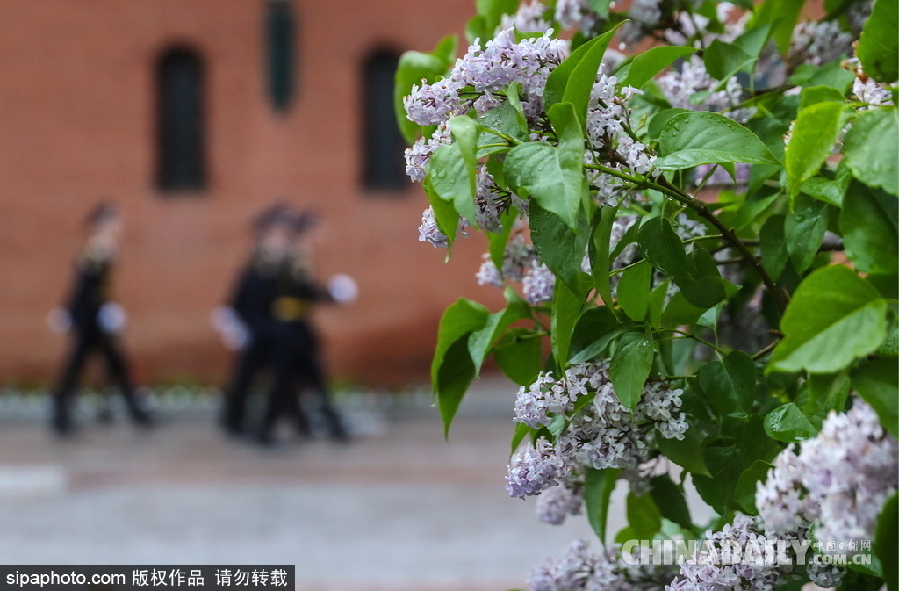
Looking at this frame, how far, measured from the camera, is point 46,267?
14.5 m

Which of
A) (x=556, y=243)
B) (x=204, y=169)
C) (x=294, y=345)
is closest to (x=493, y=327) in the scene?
(x=556, y=243)

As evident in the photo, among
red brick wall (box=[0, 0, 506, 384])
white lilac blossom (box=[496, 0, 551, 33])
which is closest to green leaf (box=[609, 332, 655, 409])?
white lilac blossom (box=[496, 0, 551, 33])

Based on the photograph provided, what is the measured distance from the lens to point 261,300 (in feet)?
35.6

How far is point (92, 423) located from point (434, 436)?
405 centimetres

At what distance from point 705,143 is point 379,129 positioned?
45.1 ft

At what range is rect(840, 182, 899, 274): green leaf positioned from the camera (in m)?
1.02

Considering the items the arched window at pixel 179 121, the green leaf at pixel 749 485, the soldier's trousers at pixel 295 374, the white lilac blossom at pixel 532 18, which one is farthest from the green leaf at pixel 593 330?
the arched window at pixel 179 121

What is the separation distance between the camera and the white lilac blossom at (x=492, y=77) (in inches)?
45.1

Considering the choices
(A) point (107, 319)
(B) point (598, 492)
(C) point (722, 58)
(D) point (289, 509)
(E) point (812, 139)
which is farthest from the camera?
(A) point (107, 319)

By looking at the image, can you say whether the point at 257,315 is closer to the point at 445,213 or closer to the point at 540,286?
the point at 540,286

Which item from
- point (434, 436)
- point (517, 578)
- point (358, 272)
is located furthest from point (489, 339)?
point (358, 272)

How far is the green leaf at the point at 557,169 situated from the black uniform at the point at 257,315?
9.80 meters

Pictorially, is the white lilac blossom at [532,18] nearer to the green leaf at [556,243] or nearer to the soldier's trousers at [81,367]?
the green leaf at [556,243]

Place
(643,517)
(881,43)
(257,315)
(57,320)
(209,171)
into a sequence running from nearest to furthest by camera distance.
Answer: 1. (881,43)
2. (643,517)
3. (257,315)
4. (57,320)
5. (209,171)
